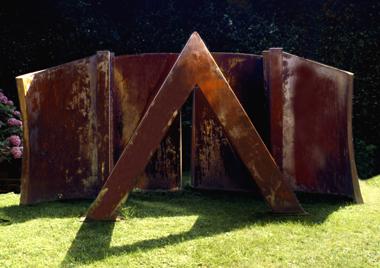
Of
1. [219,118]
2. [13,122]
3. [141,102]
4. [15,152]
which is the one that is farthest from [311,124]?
[13,122]

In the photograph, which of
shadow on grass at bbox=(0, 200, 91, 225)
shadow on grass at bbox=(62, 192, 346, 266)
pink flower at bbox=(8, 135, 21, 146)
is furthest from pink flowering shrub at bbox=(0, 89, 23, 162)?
shadow on grass at bbox=(62, 192, 346, 266)

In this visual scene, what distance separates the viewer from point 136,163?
316 cm

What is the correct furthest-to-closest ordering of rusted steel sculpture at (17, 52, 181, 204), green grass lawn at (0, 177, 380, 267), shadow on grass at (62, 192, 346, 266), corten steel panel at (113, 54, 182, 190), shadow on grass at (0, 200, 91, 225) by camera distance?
1. corten steel panel at (113, 54, 182, 190)
2. rusted steel sculpture at (17, 52, 181, 204)
3. shadow on grass at (0, 200, 91, 225)
4. shadow on grass at (62, 192, 346, 266)
5. green grass lawn at (0, 177, 380, 267)

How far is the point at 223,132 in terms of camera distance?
14.5 feet

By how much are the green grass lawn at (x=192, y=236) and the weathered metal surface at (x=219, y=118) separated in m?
0.16

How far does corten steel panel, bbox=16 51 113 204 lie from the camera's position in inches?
155

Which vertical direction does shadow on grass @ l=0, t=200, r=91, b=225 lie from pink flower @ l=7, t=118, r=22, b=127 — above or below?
below

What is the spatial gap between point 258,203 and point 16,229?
77.1 inches

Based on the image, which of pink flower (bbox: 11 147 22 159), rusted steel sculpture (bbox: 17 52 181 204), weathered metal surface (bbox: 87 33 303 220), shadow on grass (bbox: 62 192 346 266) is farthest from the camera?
pink flower (bbox: 11 147 22 159)

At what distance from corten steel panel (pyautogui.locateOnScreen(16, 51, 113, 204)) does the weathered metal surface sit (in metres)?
0.83

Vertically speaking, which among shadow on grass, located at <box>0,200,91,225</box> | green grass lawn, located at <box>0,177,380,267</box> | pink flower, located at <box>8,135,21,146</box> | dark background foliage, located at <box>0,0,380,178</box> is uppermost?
Answer: dark background foliage, located at <box>0,0,380,178</box>

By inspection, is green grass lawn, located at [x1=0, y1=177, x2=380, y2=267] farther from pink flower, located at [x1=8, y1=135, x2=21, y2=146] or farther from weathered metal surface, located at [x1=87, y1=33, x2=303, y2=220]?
pink flower, located at [x1=8, y1=135, x2=21, y2=146]

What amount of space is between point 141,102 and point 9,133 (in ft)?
5.72

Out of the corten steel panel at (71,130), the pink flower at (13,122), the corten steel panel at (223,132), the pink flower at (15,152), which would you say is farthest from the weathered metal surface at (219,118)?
the pink flower at (13,122)
